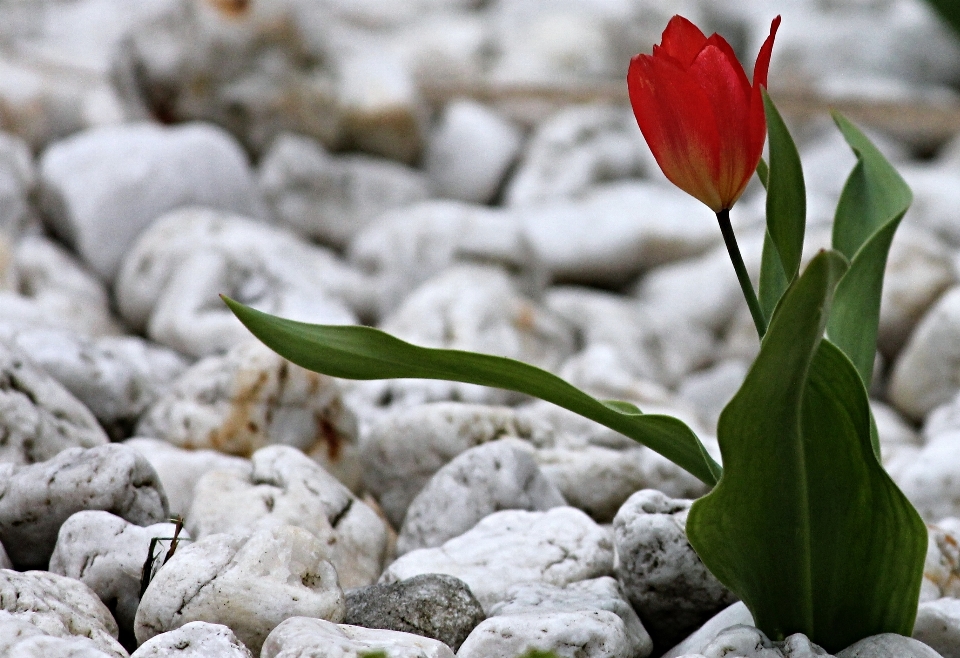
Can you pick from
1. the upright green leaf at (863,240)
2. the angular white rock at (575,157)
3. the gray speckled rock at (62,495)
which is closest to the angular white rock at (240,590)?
the gray speckled rock at (62,495)

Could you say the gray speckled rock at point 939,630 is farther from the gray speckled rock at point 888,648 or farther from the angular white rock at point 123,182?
the angular white rock at point 123,182

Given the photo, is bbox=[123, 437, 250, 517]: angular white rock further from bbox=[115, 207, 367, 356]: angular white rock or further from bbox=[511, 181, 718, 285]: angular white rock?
bbox=[511, 181, 718, 285]: angular white rock

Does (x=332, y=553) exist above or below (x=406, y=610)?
below

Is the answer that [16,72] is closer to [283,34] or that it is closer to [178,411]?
[283,34]

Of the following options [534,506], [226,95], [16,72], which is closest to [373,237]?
[226,95]

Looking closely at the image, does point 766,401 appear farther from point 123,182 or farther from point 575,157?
point 575,157

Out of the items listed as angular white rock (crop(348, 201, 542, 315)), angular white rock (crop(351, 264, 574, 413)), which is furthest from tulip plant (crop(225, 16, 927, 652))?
angular white rock (crop(348, 201, 542, 315))

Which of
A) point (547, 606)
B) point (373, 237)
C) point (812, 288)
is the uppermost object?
point (812, 288)
